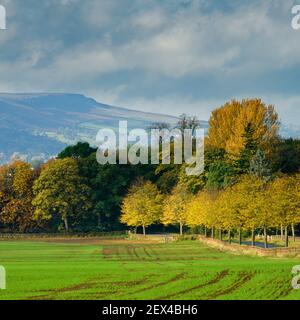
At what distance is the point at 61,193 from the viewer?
120 metres

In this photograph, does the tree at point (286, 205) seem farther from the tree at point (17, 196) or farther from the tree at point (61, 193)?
the tree at point (17, 196)

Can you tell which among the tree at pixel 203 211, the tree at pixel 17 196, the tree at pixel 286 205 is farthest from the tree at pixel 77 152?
the tree at pixel 286 205

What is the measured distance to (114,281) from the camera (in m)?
44.8

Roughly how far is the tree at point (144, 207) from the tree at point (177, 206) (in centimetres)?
386

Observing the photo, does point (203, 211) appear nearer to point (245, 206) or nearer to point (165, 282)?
point (245, 206)

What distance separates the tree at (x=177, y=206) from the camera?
10344cm

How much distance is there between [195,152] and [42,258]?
48.4 metres

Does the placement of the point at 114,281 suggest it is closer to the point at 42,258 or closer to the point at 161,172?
the point at 42,258

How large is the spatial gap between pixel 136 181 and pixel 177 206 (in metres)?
17.4

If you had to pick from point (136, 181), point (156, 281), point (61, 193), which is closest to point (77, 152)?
point (61, 193)

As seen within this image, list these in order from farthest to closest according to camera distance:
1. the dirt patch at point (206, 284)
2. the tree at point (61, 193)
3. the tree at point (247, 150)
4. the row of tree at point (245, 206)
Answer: the tree at point (61, 193) < the tree at point (247, 150) < the row of tree at point (245, 206) < the dirt patch at point (206, 284)

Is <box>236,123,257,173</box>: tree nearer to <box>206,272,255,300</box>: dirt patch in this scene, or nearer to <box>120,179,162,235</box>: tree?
<box>120,179,162,235</box>: tree

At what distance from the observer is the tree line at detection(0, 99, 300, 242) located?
343 feet
